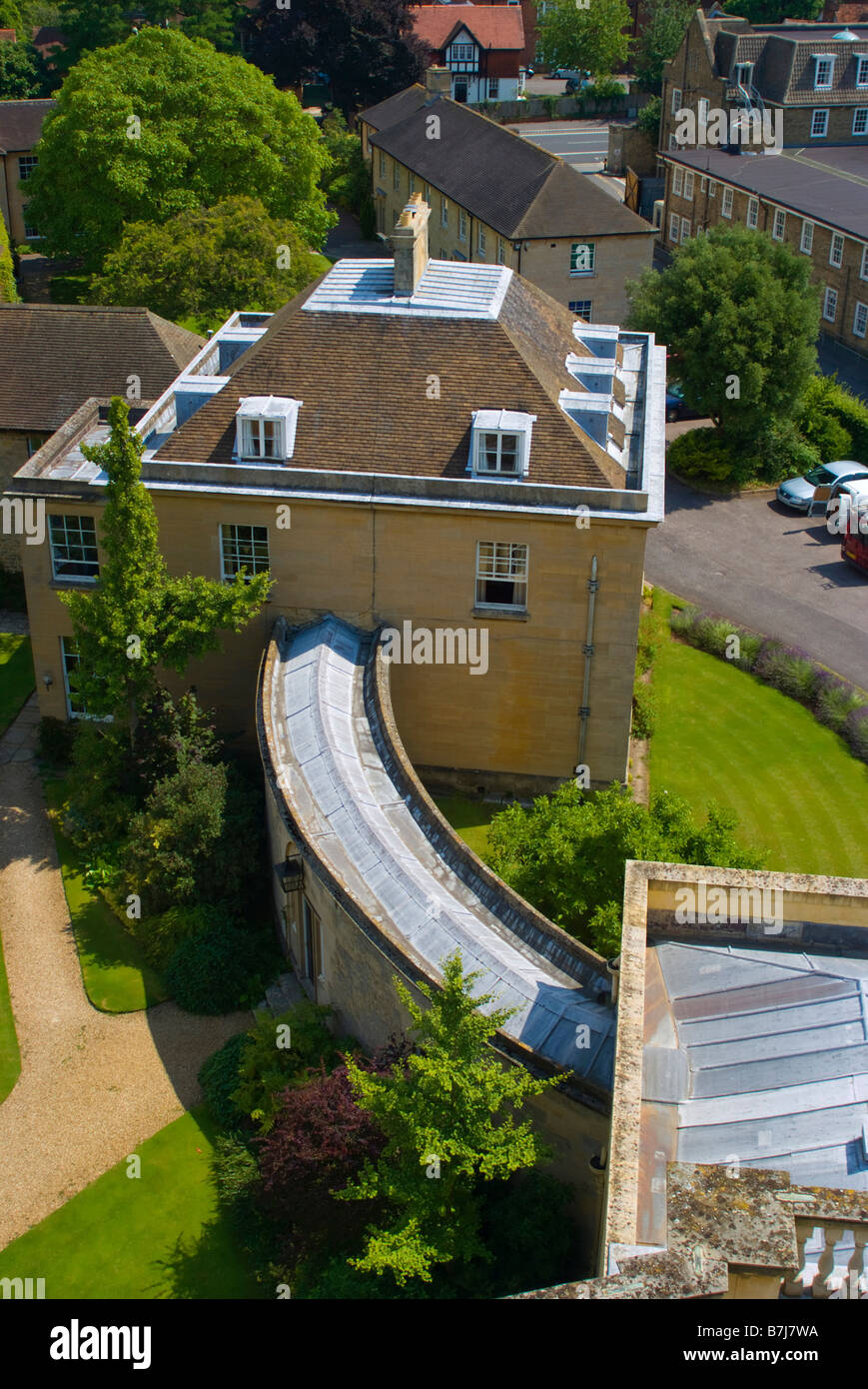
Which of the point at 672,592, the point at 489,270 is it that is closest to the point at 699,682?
the point at 672,592

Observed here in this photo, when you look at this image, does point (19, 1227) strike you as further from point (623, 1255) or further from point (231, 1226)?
point (623, 1255)

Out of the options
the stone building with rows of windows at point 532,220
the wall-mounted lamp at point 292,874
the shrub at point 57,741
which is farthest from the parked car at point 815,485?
the wall-mounted lamp at point 292,874

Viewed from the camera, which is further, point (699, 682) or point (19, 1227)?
point (699, 682)

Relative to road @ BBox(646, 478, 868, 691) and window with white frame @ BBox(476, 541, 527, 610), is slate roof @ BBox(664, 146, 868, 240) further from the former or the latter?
window with white frame @ BBox(476, 541, 527, 610)

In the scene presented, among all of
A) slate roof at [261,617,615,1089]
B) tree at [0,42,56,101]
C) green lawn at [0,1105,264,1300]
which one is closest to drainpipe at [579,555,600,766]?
slate roof at [261,617,615,1089]
